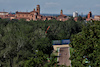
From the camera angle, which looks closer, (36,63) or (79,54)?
(36,63)

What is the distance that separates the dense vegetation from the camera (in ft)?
56.9

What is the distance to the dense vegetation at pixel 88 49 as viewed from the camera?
1733 cm

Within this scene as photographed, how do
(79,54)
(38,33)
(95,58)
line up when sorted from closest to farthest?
(95,58) → (79,54) → (38,33)

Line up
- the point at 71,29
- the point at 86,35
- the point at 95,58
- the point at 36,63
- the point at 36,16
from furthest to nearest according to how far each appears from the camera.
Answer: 1. the point at 36,16
2. the point at 71,29
3. the point at 86,35
4. the point at 95,58
5. the point at 36,63

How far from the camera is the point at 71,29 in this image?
57.3 metres

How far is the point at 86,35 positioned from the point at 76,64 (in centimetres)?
440

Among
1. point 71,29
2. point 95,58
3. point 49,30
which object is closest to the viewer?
point 95,58

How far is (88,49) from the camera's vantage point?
18953 millimetres

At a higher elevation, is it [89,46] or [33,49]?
[89,46]

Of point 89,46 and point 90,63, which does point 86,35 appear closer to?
point 89,46

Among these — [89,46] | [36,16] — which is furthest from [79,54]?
[36,16]

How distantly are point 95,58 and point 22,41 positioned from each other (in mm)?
10249

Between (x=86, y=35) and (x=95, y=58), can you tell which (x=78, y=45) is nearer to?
(x=86, y=35)

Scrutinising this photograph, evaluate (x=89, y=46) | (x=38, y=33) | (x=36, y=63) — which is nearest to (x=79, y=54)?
(x=89, y=46)
